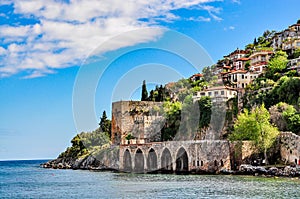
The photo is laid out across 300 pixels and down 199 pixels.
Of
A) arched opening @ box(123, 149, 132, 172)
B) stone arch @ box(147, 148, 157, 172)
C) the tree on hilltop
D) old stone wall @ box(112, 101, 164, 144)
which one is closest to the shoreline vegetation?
the tree on hilltop

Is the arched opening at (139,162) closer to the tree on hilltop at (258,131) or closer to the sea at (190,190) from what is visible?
the tree on hilltop at (258,131)

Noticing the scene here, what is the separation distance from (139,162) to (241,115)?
19.2 meters

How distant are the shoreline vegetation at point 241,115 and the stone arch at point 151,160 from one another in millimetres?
7646

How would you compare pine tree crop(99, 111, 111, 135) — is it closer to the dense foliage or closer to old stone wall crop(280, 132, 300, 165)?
the dense foliage

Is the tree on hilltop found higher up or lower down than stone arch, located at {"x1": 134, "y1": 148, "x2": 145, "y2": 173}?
higher up

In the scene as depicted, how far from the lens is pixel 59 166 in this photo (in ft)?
285

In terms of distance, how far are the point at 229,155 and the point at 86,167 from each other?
3392 centimetres

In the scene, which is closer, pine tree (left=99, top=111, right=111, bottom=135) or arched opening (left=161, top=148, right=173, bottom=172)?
arched opening (left=161, top=148, right=173, bottom=172)

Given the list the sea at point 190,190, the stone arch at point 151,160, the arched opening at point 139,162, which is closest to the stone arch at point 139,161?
the arched opening at point 139,162

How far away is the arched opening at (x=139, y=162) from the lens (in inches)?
2562

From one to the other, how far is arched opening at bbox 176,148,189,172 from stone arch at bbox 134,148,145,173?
30.8 feet

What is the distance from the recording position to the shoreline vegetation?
154 feet

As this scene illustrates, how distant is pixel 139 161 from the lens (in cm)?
6625

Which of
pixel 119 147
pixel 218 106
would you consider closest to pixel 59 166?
pixel 119 147
